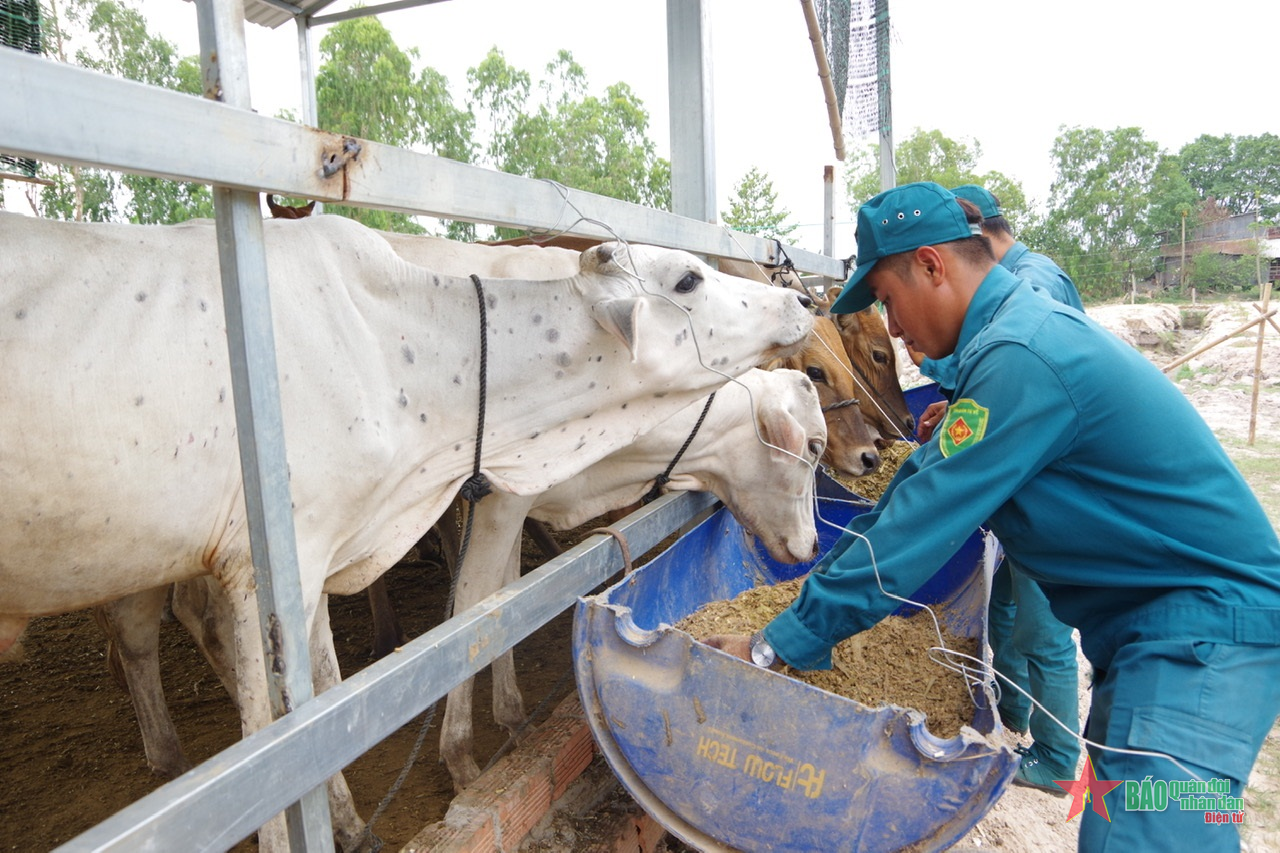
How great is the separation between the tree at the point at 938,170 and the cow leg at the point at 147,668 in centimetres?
4014

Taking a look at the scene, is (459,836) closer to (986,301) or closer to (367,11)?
(986,301)

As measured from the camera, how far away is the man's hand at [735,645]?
78.3 inches

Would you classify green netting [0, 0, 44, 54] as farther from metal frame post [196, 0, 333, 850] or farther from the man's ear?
the man's ear

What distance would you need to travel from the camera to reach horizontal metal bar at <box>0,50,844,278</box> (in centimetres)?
102

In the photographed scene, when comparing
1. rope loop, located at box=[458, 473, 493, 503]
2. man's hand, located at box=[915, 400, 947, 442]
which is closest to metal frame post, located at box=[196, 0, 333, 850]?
rope loop, located at box=[458, 473, 493, 503]

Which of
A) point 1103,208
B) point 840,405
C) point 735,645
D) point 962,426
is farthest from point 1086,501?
point 1103,208

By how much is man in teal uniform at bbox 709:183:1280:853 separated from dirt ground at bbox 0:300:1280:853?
102 cm

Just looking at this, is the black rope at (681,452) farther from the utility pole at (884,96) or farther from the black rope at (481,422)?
the utility pole at (884,96)

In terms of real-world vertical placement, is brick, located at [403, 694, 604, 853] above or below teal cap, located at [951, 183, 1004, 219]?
below

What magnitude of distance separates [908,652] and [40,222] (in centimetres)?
275

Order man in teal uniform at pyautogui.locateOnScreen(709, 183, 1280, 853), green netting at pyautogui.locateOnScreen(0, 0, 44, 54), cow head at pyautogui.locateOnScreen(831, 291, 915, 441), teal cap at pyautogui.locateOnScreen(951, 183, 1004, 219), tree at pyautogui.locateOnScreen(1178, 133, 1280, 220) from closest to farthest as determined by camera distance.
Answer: man in teal uniform at pyautogui.locateOnScreen(709, 183, 1280, 853), teal cap at pyautogui.locateOnScreen(951, 183, 1004, 219), green netting at pyautogui.locateOnScreen(0, 0, 44, 54), cow head at pyautogui.locateOnScreen(831, 291, 915, 441), tree at pyautogui.locateOnScreen(1178, 133, 1280, 220)

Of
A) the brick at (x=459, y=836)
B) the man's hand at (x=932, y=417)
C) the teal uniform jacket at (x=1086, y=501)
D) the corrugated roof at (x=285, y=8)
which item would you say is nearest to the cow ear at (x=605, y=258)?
the teal uniform jacket at (x=1086, y=501)

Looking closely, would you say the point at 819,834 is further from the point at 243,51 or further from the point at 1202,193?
the point at 1202,193

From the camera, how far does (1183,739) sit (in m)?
1.63
